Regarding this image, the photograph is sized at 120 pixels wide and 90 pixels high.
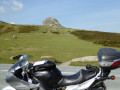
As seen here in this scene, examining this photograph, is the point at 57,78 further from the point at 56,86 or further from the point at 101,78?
the point at 101,78

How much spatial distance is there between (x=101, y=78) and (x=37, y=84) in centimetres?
150

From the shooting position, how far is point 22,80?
3.91m

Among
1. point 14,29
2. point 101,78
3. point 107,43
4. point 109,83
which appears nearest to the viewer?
point 101,78

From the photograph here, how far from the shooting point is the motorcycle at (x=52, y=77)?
391 cm

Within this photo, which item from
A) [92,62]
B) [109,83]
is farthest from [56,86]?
[92,62]

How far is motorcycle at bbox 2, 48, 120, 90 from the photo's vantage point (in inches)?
154

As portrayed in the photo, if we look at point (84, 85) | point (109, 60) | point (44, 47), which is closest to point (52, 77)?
point (84, 85)

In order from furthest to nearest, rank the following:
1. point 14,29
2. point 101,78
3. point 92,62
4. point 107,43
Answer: point 14,29
point 107,43
point 92,62
point 101,78

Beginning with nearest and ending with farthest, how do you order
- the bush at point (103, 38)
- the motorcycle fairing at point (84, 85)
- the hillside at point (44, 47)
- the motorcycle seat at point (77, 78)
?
the motorcycle fairing at point (84, 85), the motorcycle seat at point (77, 78), the hillside at point (44, 47), the bush at point (103, 38)

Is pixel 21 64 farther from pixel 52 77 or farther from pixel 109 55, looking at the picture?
pixel 109 55

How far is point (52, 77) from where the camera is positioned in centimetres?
396

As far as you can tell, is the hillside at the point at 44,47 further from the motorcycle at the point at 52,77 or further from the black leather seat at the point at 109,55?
the black leather seat at the point at 109,55

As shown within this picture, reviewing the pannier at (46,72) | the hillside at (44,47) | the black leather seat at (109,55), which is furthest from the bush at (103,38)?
the pannier at (46,72)

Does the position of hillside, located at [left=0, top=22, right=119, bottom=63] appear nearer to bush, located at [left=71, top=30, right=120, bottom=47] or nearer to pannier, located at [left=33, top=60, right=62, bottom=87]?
bush, located at [left=71, top=30, right=120, bottom=47]
